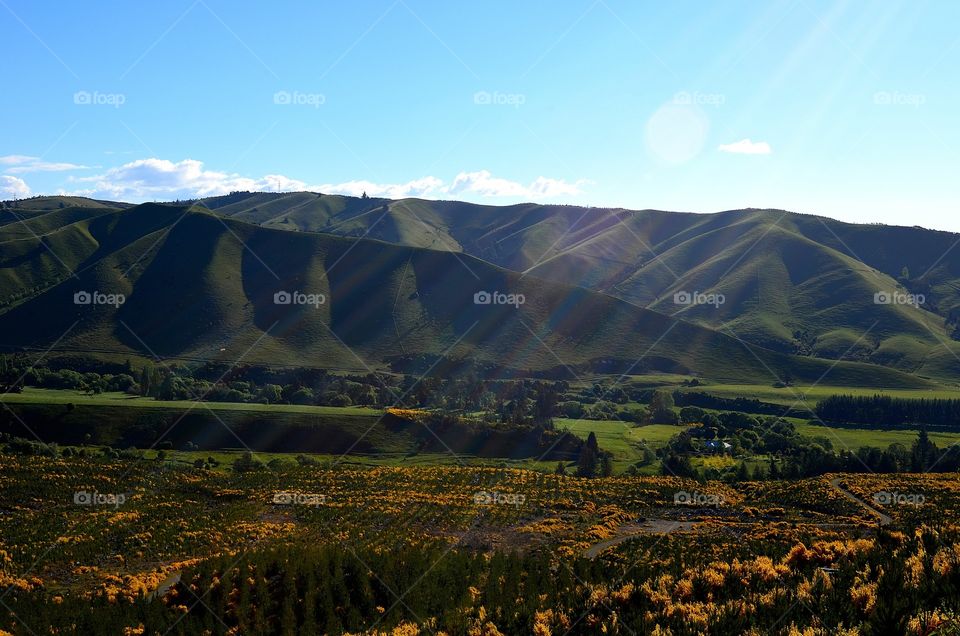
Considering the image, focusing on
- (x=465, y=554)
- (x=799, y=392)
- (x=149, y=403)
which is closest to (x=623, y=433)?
(x=799, y=392)

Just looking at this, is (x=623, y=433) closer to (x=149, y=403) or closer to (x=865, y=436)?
(x=865, y=436)

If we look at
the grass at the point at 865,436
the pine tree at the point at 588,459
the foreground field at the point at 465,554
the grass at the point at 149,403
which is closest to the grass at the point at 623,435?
the pine tree at the point at 588,459

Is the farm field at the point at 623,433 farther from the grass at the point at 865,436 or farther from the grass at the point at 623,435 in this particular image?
the grass at the point at 865,436

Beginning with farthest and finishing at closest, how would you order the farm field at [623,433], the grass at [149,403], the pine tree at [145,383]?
the pine tree at [145,383] < the grass at [149,403] < the farm field at [623,433]

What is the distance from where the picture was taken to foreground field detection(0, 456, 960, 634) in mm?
19141

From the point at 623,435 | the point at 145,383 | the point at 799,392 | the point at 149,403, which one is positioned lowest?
the point at 623,435

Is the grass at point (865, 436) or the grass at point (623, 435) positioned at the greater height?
the grass at point (623, 435)

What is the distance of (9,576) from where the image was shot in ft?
113

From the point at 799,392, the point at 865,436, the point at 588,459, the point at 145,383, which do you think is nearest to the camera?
the point at 588,459

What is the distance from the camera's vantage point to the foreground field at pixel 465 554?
19.1 metres

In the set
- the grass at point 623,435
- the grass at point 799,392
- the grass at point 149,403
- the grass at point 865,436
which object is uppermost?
the grass at point 149,403

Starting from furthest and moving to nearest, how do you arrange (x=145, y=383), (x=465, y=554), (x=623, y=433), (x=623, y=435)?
1. (x=145, y=383)
2. (x=623, y=433)
3. (x=623, y=435)
4. (x=465, y=554)

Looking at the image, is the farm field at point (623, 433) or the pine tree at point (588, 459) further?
the farm field at point (623, 433)

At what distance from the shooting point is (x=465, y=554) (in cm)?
3534
